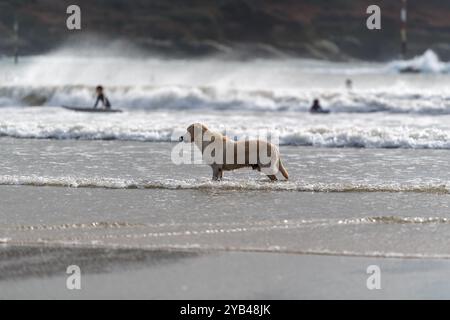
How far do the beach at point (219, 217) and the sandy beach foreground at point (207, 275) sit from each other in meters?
0.01

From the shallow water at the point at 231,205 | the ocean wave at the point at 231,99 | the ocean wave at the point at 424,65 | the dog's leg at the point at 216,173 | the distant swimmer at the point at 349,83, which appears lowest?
the shallow water at the point at 231,205

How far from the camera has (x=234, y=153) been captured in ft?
38.8

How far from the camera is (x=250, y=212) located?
9.84 metres

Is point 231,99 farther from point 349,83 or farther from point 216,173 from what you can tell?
point 216,173

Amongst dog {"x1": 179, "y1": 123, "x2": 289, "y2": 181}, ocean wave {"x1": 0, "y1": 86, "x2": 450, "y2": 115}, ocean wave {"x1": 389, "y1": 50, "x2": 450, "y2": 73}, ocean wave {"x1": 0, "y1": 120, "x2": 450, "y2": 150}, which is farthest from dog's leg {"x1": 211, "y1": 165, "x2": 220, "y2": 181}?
ocean wave {"x1": 389, "y1": 50, "x2": 450, "y2": 73}

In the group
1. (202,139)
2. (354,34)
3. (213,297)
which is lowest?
(213,297)

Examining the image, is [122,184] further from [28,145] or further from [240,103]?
[240,103]

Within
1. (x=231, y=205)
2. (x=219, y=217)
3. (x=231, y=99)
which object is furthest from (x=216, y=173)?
(x=231, y=99)

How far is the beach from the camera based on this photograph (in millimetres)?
6922

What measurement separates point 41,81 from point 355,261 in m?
37.8

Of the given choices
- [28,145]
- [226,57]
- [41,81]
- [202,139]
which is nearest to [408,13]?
[226,57]

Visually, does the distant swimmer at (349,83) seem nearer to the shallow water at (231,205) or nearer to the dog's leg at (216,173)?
the shallow water at (231,205)

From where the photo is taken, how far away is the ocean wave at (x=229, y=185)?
11398mm

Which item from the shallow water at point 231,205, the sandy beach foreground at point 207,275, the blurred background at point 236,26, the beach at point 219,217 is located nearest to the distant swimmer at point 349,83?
the blurred background at point 236,26
